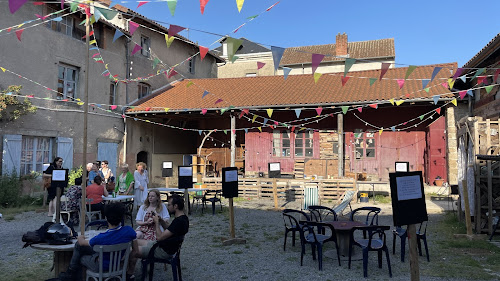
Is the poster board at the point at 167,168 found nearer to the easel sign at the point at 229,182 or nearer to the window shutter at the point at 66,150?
the window shutter at the point at 66,150

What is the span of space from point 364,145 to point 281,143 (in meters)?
3.46

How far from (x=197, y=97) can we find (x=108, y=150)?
4305mm

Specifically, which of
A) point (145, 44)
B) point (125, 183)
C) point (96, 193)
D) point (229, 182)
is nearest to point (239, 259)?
point (229, 182)

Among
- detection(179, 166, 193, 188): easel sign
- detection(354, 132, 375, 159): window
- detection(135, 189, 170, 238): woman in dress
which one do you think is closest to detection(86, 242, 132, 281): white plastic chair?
detection(135, 189, 170, 238): woman in dress

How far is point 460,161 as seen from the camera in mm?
7617

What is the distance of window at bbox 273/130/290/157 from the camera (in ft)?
49.1

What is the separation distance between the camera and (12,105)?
9680mm

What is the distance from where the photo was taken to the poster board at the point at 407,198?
2779mm

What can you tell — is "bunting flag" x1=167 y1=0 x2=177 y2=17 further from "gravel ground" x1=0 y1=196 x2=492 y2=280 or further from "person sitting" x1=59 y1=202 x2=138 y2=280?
"gravel ground" x1=0 y1=196 x2=492 y2=280

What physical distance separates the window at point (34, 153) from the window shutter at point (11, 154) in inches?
11.5

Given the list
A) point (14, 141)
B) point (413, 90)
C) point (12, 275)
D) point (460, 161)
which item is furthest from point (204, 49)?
point (413, 90)

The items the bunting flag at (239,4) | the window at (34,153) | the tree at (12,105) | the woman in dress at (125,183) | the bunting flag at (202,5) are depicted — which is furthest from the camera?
the window at (34,153)

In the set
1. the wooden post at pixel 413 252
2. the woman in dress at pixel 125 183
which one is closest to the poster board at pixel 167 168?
the woman in dress at pixel 125 183

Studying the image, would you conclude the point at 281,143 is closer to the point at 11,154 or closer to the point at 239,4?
the point at 11,154
